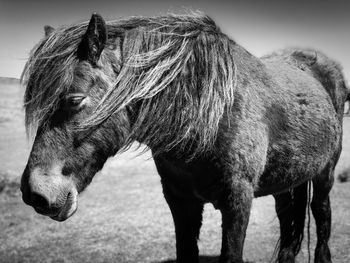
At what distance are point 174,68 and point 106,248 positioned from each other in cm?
375

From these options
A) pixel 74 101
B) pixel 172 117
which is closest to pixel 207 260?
pixel 172 117

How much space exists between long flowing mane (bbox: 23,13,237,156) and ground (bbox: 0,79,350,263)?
54.8 inches

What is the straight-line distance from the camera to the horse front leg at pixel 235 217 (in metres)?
2.17

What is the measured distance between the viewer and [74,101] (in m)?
1.74

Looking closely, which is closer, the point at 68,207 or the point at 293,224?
the point at 68,207

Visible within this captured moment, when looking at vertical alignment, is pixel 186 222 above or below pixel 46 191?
below

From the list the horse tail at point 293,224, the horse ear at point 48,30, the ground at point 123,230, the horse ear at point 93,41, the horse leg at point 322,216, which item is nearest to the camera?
the horse ear at point 93,41

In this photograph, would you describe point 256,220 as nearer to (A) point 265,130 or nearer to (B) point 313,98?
(B) point 313,98

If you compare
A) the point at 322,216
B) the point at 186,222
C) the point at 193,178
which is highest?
the point at 193,178

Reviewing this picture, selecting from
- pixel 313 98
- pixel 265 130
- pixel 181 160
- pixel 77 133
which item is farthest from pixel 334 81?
pixel 77 133

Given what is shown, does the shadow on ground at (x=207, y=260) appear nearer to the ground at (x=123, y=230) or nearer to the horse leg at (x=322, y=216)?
the ground at (x=123, y=230)

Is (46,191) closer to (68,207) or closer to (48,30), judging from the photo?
(68,207)

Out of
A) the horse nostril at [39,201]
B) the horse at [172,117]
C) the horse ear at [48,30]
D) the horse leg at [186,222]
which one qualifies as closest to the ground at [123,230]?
the horse leg at [186,222]

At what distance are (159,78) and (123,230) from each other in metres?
4.31
